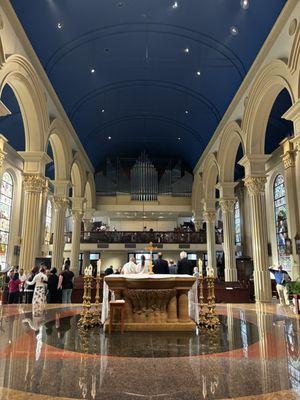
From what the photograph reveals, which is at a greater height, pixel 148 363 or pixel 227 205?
pixel 227 205

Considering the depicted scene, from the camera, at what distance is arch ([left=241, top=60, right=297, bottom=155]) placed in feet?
28.4

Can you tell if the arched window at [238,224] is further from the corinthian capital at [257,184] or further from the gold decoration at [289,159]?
the corinthian capital at [257,184]

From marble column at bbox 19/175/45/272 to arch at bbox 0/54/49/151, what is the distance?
1103 mm

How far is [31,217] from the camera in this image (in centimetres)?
1102

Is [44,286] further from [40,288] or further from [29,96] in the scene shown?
[29,96]

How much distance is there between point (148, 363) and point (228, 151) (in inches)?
471

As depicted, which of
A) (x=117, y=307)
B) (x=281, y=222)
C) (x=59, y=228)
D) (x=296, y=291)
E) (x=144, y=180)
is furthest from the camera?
(x=144, y=180)

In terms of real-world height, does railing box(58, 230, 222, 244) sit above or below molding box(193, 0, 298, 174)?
below

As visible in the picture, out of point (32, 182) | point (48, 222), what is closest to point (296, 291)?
point (32, 182)

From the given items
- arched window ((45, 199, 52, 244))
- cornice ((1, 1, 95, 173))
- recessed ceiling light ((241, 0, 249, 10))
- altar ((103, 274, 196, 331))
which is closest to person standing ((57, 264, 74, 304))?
altar ((103, 274, 196, 331))

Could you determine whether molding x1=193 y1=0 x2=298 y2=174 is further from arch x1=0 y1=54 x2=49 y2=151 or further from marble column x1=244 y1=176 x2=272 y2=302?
arch x1=0 y1=54 x2=49 y2=151

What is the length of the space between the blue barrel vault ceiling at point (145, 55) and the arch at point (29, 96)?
0.91 m

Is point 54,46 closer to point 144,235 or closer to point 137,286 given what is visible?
point 137,286

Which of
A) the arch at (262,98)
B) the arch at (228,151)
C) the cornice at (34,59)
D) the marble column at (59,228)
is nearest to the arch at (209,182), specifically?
the arch at (228,151)
